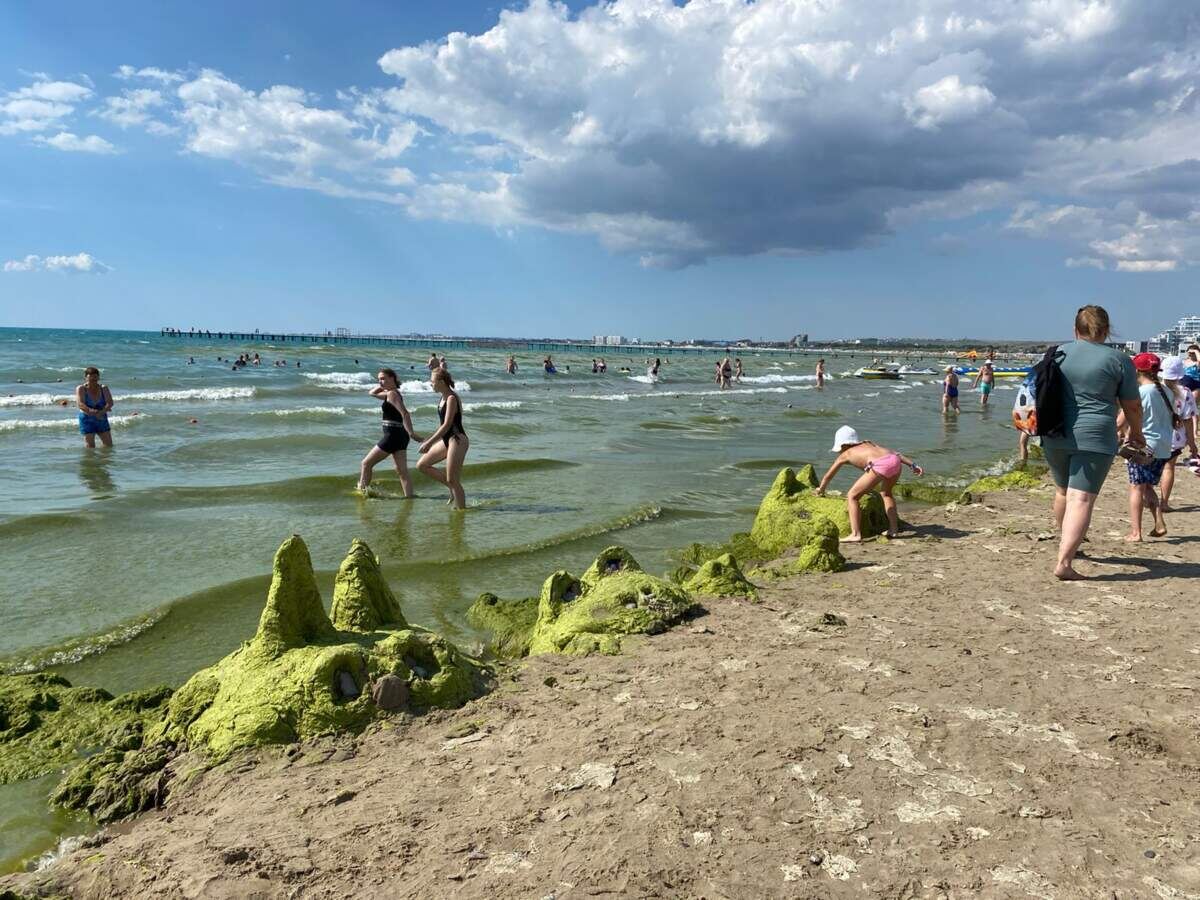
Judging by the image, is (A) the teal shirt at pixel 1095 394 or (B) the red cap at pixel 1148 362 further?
(B) the red cap at pixel 1148 362

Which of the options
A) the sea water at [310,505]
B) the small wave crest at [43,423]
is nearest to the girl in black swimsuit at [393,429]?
the sea water at [310,505]

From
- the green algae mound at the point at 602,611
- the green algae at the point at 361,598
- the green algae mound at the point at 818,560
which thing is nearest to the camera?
the green algae at the point at 361,598

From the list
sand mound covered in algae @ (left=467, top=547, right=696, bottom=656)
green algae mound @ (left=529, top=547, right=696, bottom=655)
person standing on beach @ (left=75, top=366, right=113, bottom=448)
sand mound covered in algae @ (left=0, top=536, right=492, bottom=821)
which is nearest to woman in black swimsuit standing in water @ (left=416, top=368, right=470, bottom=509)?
sand mound covered in algae @ (left=467, top=547, right=696, bottom=656)

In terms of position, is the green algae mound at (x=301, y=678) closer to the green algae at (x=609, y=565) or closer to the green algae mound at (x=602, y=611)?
the green algae mound at (x=602, y=611)

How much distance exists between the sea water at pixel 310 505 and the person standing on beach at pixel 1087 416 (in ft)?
11.9

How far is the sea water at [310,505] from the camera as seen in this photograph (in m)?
5.80

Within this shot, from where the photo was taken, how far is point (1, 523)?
8.51 metres

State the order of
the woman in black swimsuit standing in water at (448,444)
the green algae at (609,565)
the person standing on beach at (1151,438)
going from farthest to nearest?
the woman in black swimsuit standing in water at (448,444) < the person standing on beach at (1151,438) < the green algae at (609,565)

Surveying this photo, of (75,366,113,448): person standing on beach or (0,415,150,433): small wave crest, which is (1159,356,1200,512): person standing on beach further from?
(0,415,150,433): small wave crest

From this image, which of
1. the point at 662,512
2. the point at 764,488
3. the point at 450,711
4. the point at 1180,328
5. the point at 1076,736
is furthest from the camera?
the point at 1180,328

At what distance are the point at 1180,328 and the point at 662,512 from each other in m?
114

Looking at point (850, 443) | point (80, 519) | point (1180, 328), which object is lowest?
point (80, 519)

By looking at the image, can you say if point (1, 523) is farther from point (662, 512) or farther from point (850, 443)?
point (850, 443)

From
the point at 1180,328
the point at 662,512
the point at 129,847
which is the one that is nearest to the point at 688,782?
the point at 129,847
